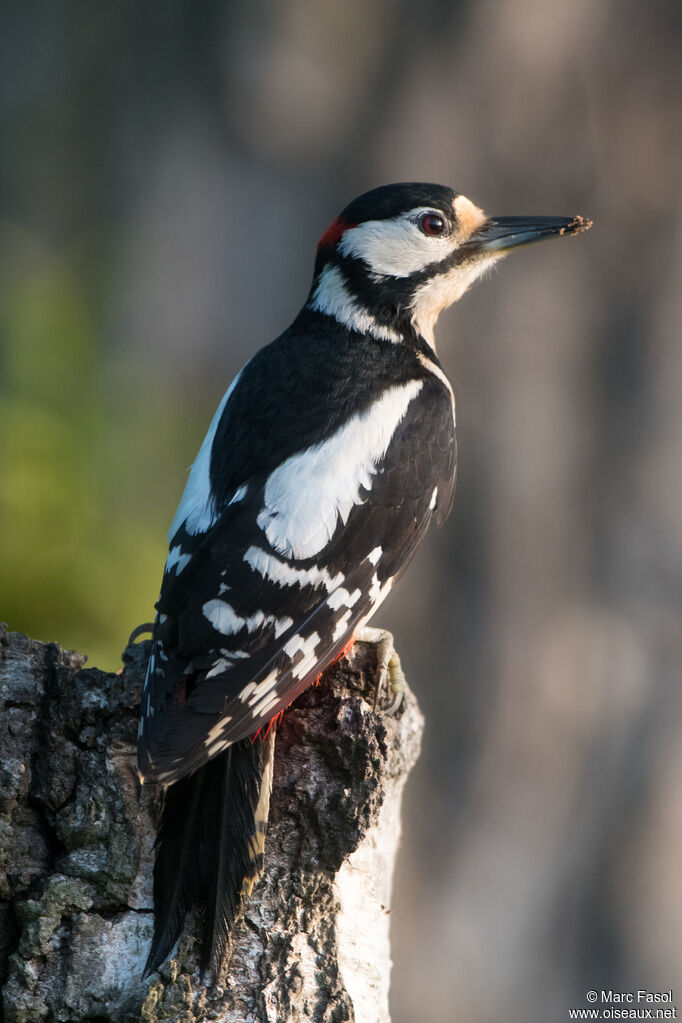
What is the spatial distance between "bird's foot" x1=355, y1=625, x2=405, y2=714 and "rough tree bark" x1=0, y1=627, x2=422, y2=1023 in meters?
0.08

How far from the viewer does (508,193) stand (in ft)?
14.6

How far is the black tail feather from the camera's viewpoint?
6.32 feet

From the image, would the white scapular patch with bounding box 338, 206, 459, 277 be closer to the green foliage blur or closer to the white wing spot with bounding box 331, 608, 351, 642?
the white wing spot with bounding box 331, 608, 351, 642

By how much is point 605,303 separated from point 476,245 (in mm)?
1811

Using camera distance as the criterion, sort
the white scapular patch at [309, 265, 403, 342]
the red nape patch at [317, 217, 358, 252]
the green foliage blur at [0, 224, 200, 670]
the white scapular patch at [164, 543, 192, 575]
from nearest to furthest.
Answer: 1. the white scapular patch at [164, 543, 192, 575]
2. the white scapular patch at [309, 265, 403, 342]
3. the red nape patch at [317, 217, 358, 252]
4. the green foliage blur at [0, 224, 200, 670]

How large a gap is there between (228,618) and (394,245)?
1153 mm

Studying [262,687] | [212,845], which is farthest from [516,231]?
[212,845]

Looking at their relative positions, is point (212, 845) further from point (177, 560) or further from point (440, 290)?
point (440, 290)

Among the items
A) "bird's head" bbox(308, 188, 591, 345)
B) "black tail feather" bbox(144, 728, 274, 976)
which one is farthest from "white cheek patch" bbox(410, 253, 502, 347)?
"black tail feather" bbox(144, 728, 274, 976)

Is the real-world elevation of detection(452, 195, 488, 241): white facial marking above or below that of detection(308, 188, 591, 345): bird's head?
above

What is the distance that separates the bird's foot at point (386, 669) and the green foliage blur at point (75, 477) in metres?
1.17

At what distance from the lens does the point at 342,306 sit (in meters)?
2.74

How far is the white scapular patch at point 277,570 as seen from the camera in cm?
216

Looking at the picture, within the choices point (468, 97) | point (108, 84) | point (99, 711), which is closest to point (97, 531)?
point (99, 711)
